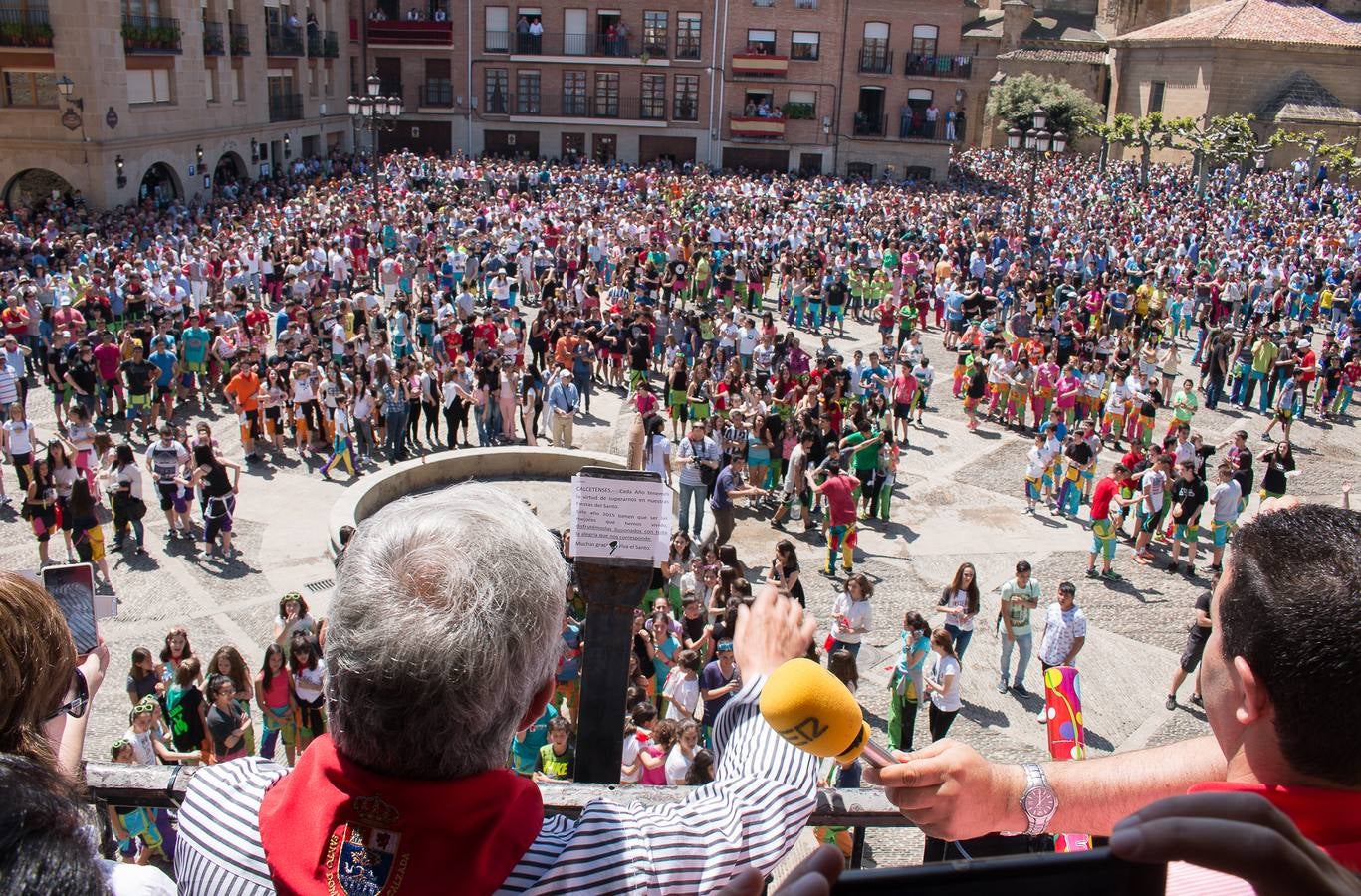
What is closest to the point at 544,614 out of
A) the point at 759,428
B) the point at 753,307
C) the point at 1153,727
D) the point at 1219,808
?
the point at 1219,808

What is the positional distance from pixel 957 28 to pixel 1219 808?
53694 millimetres

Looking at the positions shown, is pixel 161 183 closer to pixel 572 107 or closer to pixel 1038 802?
pixel 572 107

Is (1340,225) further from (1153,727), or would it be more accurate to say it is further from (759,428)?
(1153,727)

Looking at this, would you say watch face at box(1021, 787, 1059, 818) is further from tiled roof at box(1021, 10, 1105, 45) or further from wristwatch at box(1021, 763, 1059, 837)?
tiled roof at box(1021, 10, 1105, 45)

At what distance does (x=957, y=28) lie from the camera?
50.0 m

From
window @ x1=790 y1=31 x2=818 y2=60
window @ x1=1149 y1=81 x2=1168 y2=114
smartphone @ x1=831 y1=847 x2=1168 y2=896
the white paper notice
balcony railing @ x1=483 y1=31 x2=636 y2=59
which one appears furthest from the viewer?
window @ x1=1149 y1=81 x2=1168 y2=114

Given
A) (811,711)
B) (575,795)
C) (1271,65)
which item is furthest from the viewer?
(1271,65)

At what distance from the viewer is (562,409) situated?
15.9m

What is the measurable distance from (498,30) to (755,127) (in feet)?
40.3

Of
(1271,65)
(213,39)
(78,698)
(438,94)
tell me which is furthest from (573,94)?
(78,698)

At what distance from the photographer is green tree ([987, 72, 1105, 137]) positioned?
5806 centimetres

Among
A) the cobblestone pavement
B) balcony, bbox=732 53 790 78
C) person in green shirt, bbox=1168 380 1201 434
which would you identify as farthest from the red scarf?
balcony, bbox=732 53 790 78

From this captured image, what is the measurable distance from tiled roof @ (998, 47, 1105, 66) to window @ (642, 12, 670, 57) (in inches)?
1055

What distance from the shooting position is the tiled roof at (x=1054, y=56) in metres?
66.7
